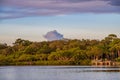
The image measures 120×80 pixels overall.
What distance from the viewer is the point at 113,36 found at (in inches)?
5133

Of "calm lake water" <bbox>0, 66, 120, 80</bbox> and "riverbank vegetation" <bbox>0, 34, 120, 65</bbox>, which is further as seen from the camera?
"riverbank vegetation" <bbox>0, 34, 120, 65</bbox>

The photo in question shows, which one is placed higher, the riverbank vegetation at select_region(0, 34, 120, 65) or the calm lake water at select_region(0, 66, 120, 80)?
the riverbank vegetation at select_region(0, 34, 120, 65)

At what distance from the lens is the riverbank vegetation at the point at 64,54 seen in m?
108

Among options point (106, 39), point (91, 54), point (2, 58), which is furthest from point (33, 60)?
point (106, 39)

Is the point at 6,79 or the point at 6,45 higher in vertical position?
the point at 6,45

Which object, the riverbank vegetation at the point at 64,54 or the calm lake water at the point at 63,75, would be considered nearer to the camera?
the calm lake water at the point at 63,75

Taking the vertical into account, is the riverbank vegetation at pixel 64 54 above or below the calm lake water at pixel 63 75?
above

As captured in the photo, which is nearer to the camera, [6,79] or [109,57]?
[6,79]

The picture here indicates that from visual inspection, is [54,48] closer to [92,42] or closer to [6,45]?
[92,42]

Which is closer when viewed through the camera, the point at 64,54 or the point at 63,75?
the point at 63,75

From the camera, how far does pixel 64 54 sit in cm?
11162

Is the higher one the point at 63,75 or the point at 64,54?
the point at 64,54

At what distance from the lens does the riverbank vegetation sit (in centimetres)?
10844

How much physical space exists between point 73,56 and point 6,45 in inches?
1680
